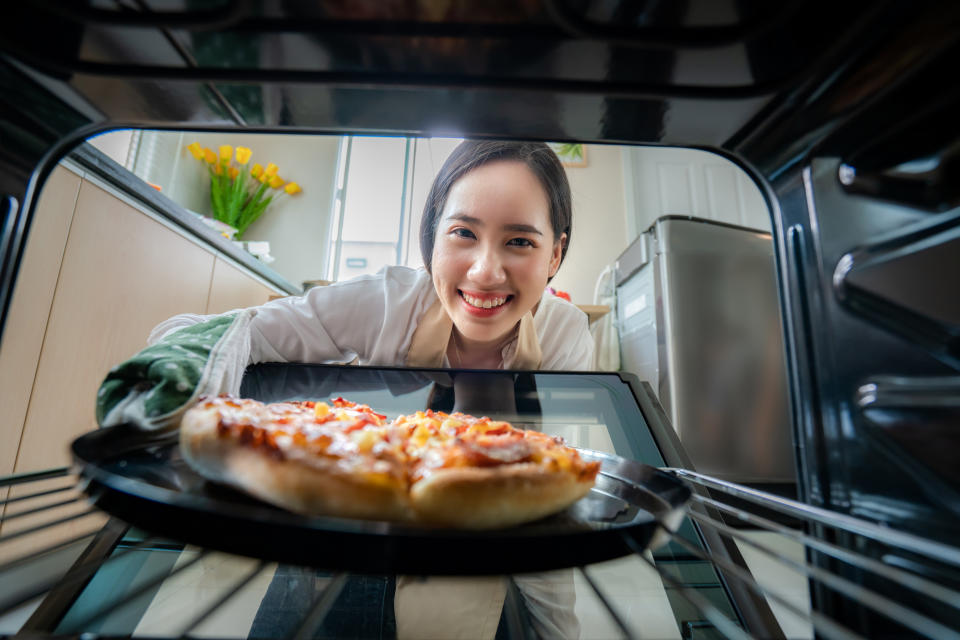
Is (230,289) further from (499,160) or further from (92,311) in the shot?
(499,160)

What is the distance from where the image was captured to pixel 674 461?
1.64 ft

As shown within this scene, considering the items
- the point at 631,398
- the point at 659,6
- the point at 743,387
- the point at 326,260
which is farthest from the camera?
the point at 326,260

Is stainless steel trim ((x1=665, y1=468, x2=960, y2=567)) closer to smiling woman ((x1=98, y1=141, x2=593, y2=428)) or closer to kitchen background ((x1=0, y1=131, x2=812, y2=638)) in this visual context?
kitchen background ((x1=0, y1=131, x2=812, y2=638))

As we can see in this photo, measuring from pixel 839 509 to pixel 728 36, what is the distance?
31cm

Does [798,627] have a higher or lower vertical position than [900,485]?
lower

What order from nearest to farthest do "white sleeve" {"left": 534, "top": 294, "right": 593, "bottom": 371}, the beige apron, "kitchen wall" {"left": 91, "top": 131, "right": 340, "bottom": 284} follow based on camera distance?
the beige apron < "white sleeve" {"left": 534, "top": 294, "right": 593, "bottom": 371} < "kitchen wall" {"left": 91, "top": 131, "right": 340, "bottom": 284}

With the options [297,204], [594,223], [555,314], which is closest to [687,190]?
[594,223]

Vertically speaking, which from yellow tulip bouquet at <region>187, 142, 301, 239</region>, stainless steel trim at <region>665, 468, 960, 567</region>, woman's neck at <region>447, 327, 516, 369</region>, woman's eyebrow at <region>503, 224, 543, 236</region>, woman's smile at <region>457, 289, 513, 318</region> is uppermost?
yellow tulip bouquet at <region>187, 142, 301, 239</region>

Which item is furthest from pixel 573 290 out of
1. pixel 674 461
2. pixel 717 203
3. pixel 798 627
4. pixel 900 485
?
pixel 900 485

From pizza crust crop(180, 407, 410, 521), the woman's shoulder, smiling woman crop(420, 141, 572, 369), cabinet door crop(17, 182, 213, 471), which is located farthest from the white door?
pizza crust crop(180, 407, 410, 521)

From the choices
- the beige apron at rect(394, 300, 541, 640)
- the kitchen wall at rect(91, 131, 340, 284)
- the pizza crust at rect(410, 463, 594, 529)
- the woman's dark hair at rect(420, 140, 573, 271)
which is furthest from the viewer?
the kitchen wall at rect(91, 131, 340, 284)

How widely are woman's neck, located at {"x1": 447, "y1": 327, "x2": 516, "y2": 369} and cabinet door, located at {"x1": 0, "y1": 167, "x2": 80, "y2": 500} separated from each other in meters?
0.90

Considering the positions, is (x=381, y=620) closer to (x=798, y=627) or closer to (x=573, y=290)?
(x=798, y=627)

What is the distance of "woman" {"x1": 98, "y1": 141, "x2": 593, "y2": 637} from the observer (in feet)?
1.62
